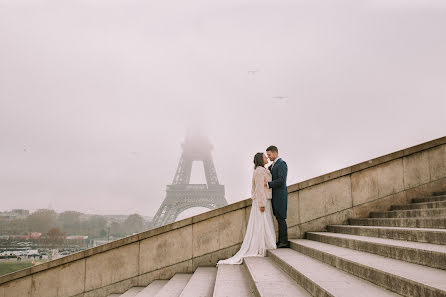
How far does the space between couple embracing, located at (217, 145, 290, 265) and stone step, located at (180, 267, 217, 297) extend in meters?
0.69

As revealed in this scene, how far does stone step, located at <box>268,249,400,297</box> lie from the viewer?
2971 millimetres

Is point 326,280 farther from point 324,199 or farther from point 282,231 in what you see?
point 324,199

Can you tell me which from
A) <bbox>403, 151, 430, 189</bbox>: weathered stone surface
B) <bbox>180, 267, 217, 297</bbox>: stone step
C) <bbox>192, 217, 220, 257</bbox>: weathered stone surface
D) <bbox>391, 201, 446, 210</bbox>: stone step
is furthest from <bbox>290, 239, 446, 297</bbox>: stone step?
<bbox>403, 151, 430, 189</bbox>: weathered stone surface

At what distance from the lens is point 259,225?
6.76 meters

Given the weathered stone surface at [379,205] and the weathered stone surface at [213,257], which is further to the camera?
the weathered stone surface at [379,205]

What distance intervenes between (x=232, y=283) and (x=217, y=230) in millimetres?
2722

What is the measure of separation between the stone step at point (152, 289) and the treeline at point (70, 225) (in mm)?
45044

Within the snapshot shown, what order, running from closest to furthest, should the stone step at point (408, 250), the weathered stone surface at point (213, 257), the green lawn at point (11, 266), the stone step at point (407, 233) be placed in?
the stone step at point (408, 250), the stone step at point (407, 233), the weathered stone surface at point (213, 257), the green lawn at point (11, 266)

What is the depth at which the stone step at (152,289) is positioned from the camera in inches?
240

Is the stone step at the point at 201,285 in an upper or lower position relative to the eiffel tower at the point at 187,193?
lower

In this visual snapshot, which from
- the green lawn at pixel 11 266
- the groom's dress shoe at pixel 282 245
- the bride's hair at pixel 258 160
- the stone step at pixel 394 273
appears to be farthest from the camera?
the green lawn at pixel 11 266

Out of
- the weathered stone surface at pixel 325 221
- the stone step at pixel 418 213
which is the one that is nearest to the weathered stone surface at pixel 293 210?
the weathered stone surface at pixel 325 221

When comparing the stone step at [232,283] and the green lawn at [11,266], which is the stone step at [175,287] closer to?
the stone step at [232,283]

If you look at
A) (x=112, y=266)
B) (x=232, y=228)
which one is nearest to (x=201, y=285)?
(x=232, y=228)
